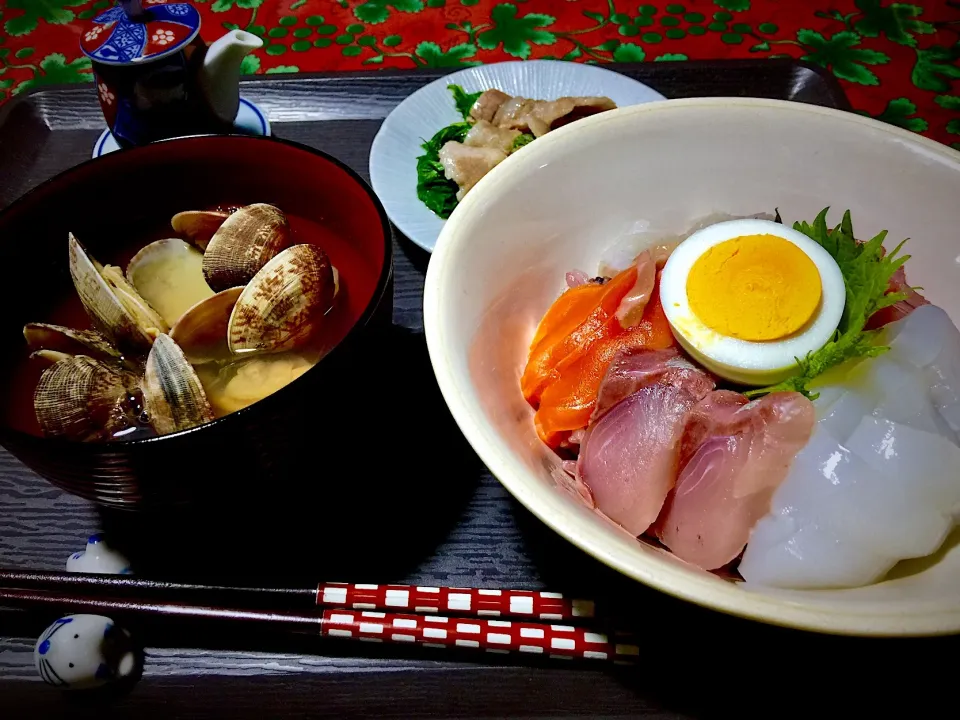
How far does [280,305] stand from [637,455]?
0.55m

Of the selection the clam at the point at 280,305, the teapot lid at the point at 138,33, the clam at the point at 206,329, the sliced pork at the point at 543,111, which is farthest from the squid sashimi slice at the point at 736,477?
the teapot lid at the point at 138,33

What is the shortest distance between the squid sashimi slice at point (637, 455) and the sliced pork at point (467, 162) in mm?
879

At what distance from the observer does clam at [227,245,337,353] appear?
96cm

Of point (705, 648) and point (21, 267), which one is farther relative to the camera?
point (21, 267)

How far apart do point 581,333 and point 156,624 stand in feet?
2.42

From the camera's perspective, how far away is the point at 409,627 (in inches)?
33.6

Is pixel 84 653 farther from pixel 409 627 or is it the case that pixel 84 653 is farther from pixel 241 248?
pixel 241 248

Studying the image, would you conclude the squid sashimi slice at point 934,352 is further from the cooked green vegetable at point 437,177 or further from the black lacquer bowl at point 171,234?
the cooked green vegetable at point 437,177

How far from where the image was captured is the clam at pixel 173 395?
→ 875 millimetres

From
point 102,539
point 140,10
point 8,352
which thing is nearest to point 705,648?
point 102,539

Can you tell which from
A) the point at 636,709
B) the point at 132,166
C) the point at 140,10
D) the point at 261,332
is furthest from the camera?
the point at 140,10

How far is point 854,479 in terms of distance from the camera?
78 centimetres

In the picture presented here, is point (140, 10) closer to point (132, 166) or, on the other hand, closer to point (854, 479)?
point (132, 166)

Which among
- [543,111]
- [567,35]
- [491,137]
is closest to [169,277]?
[491,137]
